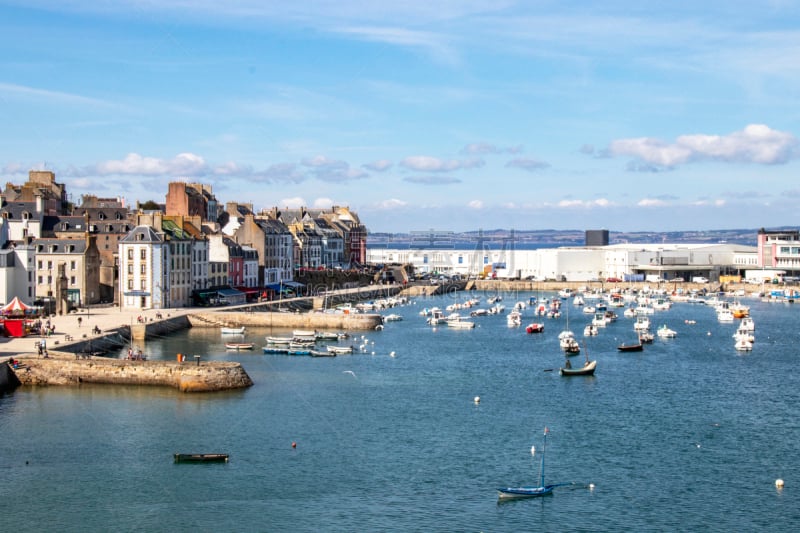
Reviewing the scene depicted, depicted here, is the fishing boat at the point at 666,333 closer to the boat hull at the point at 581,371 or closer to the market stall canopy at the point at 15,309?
the boat hull at the point at 581,371

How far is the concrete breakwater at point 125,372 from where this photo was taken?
158 ft

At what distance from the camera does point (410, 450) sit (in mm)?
37094

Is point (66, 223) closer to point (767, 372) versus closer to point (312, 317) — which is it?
point (312, 317)

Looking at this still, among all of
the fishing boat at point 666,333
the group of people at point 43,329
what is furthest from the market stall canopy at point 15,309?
the fishing boat at point 666,333

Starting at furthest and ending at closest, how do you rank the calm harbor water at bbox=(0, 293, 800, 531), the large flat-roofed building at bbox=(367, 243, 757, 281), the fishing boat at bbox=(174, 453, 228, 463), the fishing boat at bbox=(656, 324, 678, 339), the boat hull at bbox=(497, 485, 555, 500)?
the large flat-roofed building at bbox=(367, 243, 757, 281) → the fishing boat at bbox=(656, 324, 678, 339) → the fishing boat at bbox=(174, 453, 228, 463) → the boat hull at bbox=(497, 485, 555, 500) → the calm harbor water at bbox=(0, 293, 800, 531)

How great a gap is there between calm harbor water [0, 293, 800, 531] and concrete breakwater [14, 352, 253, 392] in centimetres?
90

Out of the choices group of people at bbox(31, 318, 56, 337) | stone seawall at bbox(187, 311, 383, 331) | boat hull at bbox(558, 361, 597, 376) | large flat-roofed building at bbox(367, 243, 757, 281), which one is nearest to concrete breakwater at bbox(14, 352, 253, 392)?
group of people at bbox(31, 318, 56, 337)

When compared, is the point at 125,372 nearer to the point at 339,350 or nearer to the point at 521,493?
the point at 339,350

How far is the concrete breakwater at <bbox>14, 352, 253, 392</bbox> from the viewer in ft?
158

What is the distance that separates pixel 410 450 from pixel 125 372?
19018 millimetres

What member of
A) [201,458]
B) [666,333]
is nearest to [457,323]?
[666,333]

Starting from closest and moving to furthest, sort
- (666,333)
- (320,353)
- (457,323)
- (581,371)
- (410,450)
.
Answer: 1. (410,450)
2. (581,371)
3. (320,353)
4. (666,333)
5. (457,323)

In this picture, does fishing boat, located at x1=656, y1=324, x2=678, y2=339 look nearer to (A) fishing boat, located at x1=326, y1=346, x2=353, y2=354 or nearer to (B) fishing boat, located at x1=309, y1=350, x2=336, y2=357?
(A) fishing boat, located at x1=326, y1=346, x2=353, y2=354

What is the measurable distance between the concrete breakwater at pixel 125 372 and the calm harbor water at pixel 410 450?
0.90 m
